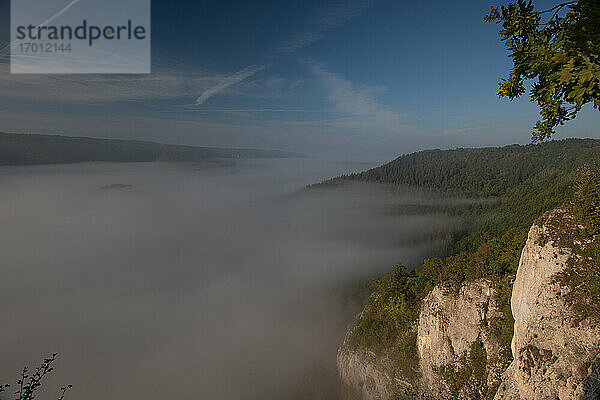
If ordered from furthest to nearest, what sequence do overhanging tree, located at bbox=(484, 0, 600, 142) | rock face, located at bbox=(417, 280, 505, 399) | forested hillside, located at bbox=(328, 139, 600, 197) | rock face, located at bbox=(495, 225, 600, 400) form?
1. forested hillside, located at bbox=(328, 139, 600, 197)
2. rock face, located at bbox=(417, 280, 505, 399)
3. rock face, located at bbox=(495, 225, 600, 400)
4. overhanging tree, located at bbox=(484, 0, 600, 142)

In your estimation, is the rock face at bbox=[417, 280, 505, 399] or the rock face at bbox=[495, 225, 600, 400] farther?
the rock face at bbox=[417, 280, 505, 399]

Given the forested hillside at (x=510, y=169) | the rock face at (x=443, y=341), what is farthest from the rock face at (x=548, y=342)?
the forested hillside at (x=510, y=169)

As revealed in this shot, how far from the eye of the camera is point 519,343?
50.8 ft

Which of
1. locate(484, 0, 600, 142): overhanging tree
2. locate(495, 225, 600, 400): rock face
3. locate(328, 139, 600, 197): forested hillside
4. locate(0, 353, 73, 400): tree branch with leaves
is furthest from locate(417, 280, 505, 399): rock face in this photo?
locate(328, 139, 600, 197): forested hillside

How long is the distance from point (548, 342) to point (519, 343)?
9.06 ft

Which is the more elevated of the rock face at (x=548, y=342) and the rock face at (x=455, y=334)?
the rock face at (x=548, y=342)

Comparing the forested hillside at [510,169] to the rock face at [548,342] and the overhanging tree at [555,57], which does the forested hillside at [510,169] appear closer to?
the rock face at [548,342]

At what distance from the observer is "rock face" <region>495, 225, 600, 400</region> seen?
11.4m

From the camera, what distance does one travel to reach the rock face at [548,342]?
11422mm

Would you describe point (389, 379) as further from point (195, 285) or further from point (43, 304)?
point (43, 304)

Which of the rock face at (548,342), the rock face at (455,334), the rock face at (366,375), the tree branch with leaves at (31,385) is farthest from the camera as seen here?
the rock face at (366,375)

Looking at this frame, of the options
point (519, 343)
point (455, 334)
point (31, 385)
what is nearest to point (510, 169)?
point (455, 334)

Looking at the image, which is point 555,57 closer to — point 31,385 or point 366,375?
point 31,385

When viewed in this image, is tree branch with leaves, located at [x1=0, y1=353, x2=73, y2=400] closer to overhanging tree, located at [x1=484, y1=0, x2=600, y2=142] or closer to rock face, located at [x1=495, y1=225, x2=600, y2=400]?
overhanging tree, located at [x1=484, y1=0, x2=600, y2=142]
